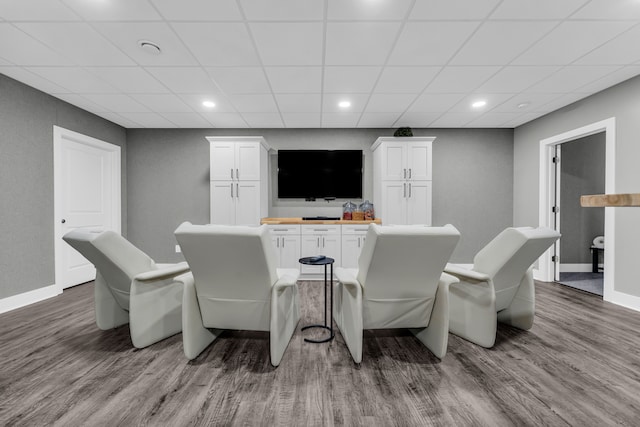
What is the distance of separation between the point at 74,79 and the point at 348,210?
3.92 meters

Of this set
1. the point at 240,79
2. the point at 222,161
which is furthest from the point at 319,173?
the point at 240,79

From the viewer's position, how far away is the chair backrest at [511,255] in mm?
2025

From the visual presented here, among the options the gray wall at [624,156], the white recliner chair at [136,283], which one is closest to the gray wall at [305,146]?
the gray wall at [624,156]

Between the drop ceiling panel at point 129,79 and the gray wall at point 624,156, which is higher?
the drop ceiling panel at point 129,79

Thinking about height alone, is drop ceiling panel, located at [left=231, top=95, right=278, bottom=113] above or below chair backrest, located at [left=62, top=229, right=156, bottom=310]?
above

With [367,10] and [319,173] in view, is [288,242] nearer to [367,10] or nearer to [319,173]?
[319,173]

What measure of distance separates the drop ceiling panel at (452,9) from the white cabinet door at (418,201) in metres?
2.67

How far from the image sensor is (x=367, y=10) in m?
2.11

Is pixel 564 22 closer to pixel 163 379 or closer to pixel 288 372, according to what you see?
pixel 288 372

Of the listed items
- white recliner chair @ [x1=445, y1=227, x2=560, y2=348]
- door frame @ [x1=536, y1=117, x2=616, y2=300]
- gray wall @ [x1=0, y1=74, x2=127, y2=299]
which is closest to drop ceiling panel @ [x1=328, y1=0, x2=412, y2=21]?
white recliner chair @ [x1=445, y1=227, x2=560, y2=348]

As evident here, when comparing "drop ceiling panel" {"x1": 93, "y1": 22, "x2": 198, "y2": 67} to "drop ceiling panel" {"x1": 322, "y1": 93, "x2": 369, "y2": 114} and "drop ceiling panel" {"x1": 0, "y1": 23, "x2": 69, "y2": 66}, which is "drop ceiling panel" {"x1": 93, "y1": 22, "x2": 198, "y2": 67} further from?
"drop ceiling panel" {"x1": 322, "y1": 93, "x2": 369, "y2": 114}

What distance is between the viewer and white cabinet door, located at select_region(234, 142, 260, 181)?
4.55 meters

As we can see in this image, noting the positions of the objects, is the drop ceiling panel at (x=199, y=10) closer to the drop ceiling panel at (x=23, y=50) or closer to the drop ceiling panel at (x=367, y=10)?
the drop ceiling panel at (x=367, y=10)

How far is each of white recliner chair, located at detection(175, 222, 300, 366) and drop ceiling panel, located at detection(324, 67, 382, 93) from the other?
208cm
